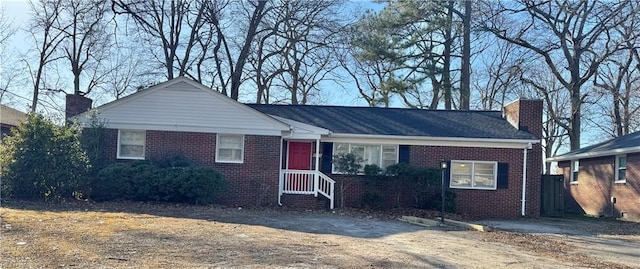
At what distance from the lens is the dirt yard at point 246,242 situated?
291 inches

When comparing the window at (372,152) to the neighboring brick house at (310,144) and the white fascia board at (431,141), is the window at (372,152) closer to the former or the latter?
the neighboring brick house at (310,144)

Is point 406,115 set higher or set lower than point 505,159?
higher

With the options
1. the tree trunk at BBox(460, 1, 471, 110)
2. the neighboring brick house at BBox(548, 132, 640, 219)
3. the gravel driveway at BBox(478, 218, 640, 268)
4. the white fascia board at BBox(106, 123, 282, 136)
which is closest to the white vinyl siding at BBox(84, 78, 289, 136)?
the white fascia board at BBox(106, 123, 282, 136)

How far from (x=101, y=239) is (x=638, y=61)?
28.4 metres

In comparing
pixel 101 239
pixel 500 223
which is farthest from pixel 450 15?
pixel 101 239

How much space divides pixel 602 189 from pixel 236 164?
47.9 ft

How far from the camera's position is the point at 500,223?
15.5m

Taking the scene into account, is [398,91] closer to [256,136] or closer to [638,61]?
[638,61]

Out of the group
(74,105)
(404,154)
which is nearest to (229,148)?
(74,105)

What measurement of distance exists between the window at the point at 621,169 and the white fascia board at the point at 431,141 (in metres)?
4.40

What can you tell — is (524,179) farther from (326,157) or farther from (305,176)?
(305,176)

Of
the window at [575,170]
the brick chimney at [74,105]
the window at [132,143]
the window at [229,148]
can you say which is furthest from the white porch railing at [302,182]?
the window at [575,170]

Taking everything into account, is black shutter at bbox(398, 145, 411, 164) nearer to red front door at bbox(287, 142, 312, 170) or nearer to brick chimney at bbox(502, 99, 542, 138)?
red front door at bbox(287, 142, 312, 170)

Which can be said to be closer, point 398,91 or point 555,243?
point 555,243
